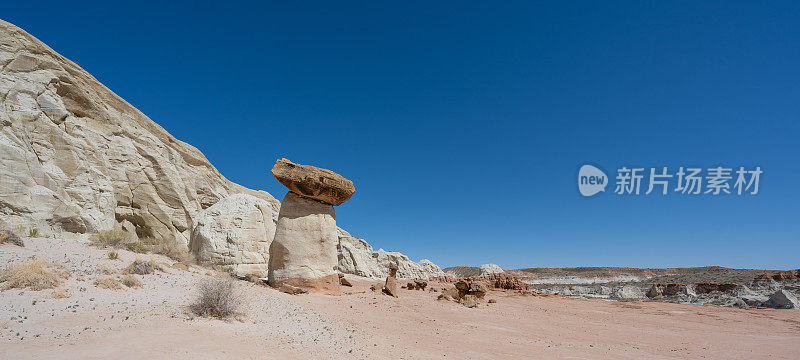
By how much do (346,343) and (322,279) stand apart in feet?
17.2

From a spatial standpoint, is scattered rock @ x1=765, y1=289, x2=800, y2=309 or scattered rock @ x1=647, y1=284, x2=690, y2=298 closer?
scattered rock @ x1=765, y1=289, x2=800, y2=309

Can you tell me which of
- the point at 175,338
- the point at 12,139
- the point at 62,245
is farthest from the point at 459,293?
the point at 12,139

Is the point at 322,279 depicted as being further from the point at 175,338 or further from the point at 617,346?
the point at 617,346

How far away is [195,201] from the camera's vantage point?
2147 centimetres

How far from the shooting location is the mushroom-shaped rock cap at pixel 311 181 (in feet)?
35.9

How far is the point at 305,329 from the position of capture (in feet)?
20.3

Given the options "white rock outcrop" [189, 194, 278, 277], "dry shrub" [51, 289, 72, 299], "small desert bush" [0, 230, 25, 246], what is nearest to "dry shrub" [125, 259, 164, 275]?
"dry shrub" [51, 289, 72, 299]

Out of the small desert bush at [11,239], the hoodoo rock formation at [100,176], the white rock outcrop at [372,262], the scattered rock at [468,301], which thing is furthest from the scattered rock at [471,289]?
the small desert bush at [11,239]

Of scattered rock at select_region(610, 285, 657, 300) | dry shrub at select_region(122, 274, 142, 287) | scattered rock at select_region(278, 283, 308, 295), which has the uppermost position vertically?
dry shrub at select_region(122, 274, 142, 287)

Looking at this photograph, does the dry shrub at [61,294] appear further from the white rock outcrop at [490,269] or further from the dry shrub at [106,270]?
the white rock outcrop at [490,269]

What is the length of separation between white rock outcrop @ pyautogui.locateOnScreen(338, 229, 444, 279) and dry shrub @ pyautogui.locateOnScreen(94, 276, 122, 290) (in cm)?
1913

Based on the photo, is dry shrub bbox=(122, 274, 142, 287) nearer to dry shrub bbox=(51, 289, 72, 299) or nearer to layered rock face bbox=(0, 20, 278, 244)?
dry shrub bbox=(51, 289, 72, 299)

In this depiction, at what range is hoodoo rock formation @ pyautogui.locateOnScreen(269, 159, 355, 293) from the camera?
10.6 meters

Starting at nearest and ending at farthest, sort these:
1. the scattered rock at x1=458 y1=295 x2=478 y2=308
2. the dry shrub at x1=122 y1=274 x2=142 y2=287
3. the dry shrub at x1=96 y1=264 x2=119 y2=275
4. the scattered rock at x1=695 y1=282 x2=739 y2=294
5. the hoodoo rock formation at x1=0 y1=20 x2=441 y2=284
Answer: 1. the dry shrub at x1=122 y1=274 x2=142 y2=287
2. the dry shrub at x1=96 y1=264 x2=119 y2=275
3. the hoodoo rock formation at x1=0 y1=20 x2=441 y2=284
4. the scattered rock at x1=458 y1=295 x2=478 y2=308
5. the scattered rock at x1=695 y1=282 x2=739 y2=294
